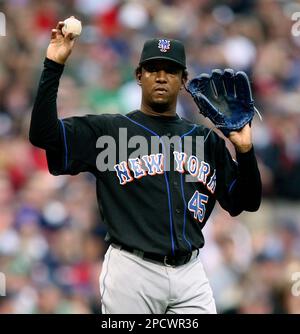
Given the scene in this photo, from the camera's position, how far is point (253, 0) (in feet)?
32.3

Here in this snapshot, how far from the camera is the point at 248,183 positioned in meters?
4.36

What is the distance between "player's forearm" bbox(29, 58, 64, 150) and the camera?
403 cm

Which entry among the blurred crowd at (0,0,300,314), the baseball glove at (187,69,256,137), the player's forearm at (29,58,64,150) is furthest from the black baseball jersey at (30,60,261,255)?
the blurred crowd at (0,0,300,314)

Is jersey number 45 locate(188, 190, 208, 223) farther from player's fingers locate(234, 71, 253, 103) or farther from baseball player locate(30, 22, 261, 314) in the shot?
player's fingers locate(234, 71, 253, 103)

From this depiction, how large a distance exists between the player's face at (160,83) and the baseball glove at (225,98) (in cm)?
10

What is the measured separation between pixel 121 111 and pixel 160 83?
4.08 m

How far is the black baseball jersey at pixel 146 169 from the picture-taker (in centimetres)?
416

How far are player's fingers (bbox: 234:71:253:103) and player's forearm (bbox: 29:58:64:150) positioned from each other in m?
0.83

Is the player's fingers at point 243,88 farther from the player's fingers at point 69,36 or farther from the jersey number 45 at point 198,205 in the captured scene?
the player's fingers at point 69,36

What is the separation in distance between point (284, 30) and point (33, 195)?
124 inches

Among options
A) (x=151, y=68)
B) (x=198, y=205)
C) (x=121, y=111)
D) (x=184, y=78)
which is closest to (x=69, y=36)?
(x=151, y=68)
